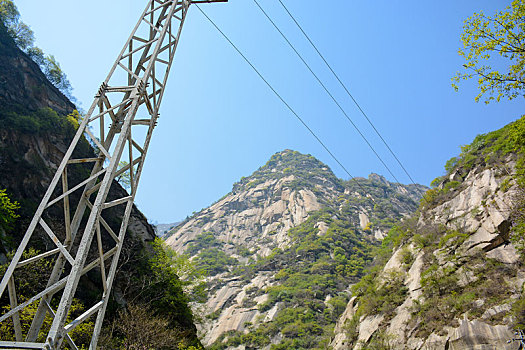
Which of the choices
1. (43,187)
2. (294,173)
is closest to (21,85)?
(43,187)

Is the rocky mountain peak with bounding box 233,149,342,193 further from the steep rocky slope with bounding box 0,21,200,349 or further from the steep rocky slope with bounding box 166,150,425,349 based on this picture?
the steep rocky slope with bounding box 0,21,200,349

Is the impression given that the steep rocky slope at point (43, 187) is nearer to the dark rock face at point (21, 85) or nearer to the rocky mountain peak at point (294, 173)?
the dark rock face at point (21, 85)

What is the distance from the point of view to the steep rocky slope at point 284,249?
4428 cm

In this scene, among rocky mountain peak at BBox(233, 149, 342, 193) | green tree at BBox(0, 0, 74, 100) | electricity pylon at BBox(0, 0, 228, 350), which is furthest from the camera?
rocky mountain peak at BBox(233, 149, 342, 193)

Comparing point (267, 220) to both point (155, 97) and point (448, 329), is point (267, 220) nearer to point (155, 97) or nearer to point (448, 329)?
point (448, 329)

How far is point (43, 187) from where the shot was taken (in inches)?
723

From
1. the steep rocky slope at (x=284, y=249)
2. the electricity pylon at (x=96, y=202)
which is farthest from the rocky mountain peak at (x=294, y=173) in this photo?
the electricity pylon at (x=96, y=202)

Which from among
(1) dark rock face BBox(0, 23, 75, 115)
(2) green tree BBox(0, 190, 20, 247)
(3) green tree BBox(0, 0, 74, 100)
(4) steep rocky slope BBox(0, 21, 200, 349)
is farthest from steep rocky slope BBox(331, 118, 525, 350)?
(3) green tree BBox(0, 0, 74, 100)

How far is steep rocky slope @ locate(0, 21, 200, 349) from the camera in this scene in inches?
640

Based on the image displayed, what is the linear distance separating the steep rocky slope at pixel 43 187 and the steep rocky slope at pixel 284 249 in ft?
62.3

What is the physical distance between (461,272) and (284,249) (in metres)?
58.7

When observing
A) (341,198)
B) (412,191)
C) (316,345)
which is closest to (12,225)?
(316,345)

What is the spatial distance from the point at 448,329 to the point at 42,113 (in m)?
29.1

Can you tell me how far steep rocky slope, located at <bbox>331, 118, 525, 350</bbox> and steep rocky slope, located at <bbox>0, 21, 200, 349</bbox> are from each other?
1308cm
